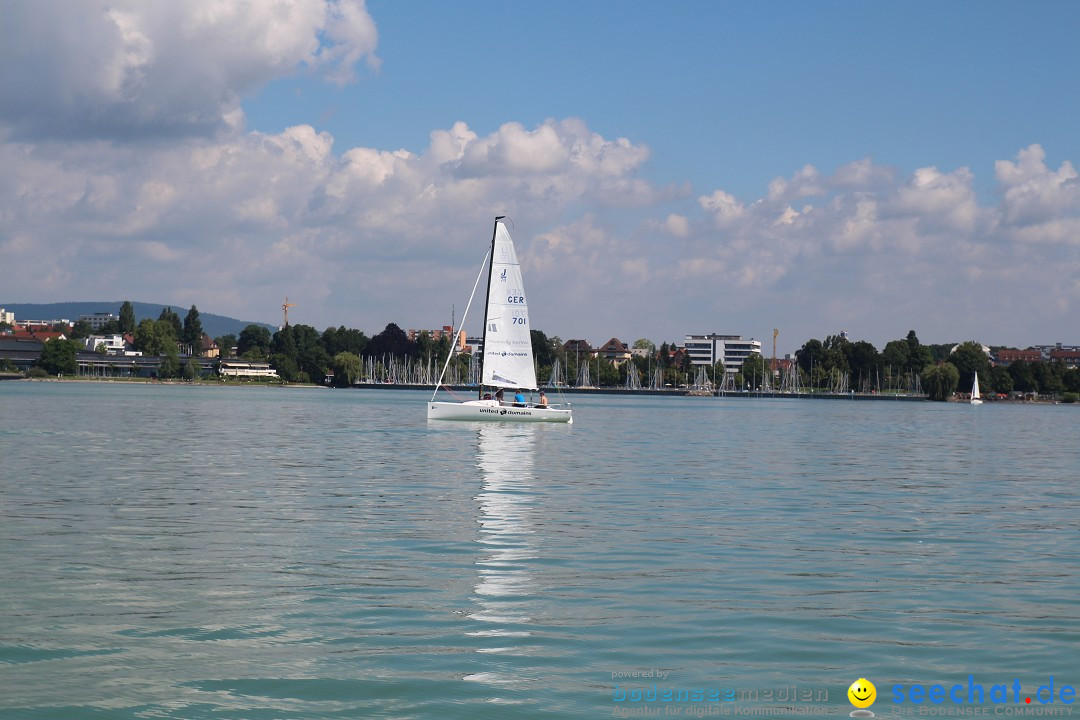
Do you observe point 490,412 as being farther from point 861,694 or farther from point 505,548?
point 861,694

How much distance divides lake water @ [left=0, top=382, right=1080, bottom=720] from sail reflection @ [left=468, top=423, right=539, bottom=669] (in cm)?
8

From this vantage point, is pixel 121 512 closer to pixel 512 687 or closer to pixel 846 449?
pixel 512 687

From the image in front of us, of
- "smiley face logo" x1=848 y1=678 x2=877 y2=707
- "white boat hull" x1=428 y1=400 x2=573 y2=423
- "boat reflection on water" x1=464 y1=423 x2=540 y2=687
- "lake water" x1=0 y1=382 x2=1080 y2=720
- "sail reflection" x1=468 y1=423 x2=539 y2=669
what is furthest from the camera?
"white boat hull" x1=428 y1=400 x2=573 y2=423

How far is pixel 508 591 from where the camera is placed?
17031mm

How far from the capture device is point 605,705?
11.5 metres

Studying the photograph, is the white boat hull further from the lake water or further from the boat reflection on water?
the lake water

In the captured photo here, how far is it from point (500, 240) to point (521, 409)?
1052 centimetres

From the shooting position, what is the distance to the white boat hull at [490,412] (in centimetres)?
7056

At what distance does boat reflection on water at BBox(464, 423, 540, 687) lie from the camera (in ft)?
46.1

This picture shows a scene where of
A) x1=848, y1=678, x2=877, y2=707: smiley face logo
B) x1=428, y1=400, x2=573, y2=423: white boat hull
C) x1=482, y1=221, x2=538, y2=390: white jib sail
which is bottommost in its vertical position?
x1=848, y1=678, x2=877, y2=707: smiley face logo

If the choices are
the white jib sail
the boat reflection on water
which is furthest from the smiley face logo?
the white jib sail

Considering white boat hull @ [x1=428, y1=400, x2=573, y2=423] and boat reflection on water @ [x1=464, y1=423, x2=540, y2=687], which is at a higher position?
white boat hull @ [x1=428, y1=400, x2=573, y2=423]

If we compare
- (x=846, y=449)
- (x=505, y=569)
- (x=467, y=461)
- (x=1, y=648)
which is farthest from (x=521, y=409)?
(x=1, y=648)

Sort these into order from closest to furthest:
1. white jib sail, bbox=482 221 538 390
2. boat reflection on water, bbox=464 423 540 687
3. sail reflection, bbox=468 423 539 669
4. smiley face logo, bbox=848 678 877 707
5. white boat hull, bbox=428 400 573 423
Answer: smiley face logo, bbox=848 678 877 707 → boat reflection on water, bbox=464 423 540 687 → sail reflection, bbox=468 423 539 669 → white boat hull, bbox=428 400 573 423 → white jib sail, bbox=482 221 538 390
